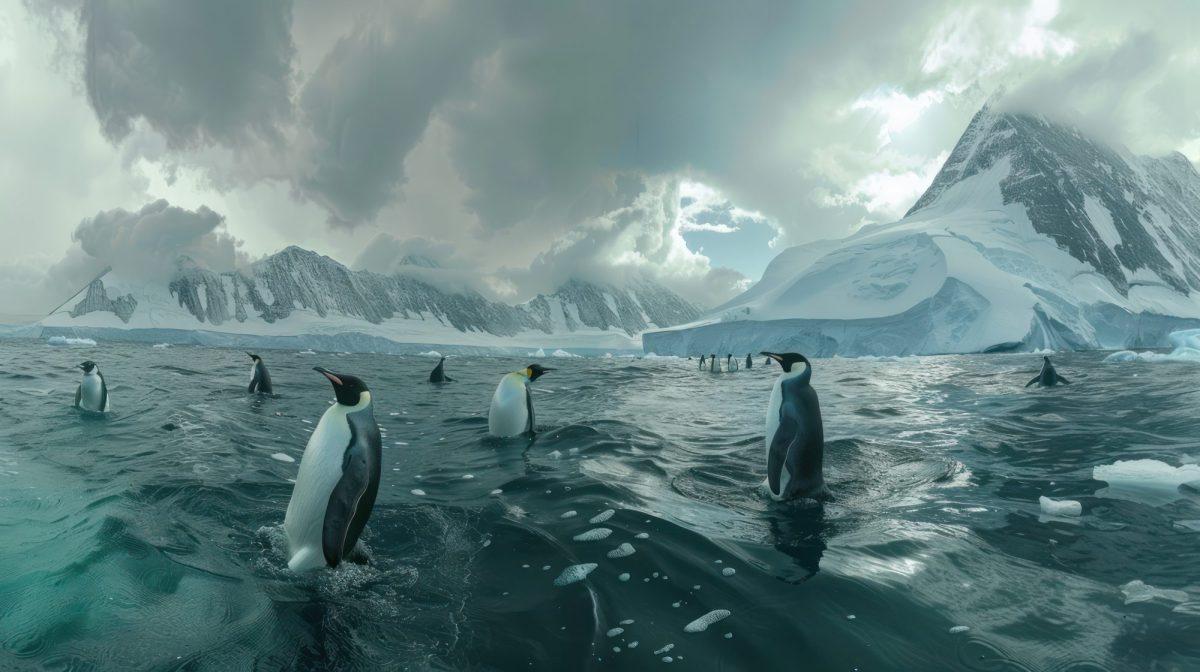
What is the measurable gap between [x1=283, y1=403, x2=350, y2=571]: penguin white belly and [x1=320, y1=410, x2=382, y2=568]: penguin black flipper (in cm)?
5

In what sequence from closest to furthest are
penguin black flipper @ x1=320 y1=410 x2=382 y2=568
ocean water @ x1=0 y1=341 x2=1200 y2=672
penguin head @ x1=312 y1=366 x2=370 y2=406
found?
ocean water @ x1=0 y1=341 x2=1200 y2=672
penguin black flipper @ x1=320 y1=410 x2=382 y2=568
penguin head @ x1=312 y1=366 x2=370 y2=406

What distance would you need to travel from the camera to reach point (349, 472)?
13.3ft

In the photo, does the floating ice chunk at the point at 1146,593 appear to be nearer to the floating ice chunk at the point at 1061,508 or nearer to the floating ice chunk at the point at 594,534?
the floating ice chunk at the point at 1061,508

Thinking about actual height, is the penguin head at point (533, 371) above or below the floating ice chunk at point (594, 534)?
above

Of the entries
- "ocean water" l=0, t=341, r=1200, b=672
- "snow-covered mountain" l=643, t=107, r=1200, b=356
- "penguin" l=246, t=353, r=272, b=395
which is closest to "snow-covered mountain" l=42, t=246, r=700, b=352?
"snow-covered mountain" l=643, t=107, r=1200, b=356

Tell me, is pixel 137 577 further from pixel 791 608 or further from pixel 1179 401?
pixel 1179 401

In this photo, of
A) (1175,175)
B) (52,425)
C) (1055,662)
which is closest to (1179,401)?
(1055,662)

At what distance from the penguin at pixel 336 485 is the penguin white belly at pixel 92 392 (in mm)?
8538

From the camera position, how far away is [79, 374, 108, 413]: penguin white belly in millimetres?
9742

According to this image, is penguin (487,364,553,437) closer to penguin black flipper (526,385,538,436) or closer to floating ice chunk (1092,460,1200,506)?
penguin black flipper (526,385,538,436)

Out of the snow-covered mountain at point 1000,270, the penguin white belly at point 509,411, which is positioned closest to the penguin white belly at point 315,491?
the penguin white belly at point 509,411

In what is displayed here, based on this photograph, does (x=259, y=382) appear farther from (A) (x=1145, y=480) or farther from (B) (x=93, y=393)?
(A) (x=1145, y=480)

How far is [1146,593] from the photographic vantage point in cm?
335

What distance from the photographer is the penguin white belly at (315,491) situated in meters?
3.77
